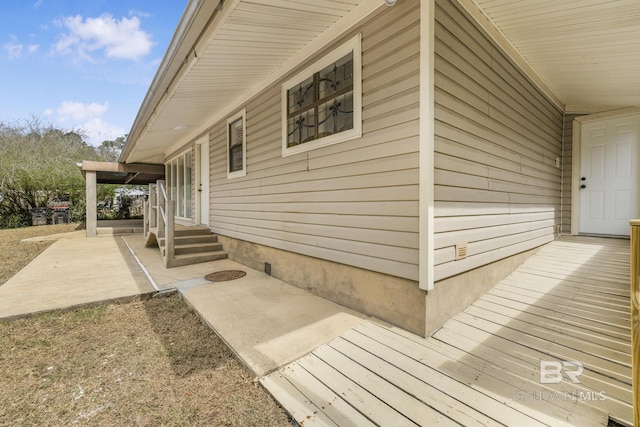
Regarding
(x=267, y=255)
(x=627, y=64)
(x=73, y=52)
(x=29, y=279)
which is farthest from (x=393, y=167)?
(x=73, y=52)

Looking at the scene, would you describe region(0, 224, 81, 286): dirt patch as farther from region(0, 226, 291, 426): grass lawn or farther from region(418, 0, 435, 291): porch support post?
region(418, 0, 435, 291): porch support post

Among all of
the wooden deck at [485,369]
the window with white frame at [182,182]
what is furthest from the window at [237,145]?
the wooden deck at [485,369]

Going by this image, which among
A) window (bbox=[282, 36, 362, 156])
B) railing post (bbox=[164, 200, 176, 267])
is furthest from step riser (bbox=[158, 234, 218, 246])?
window (bbox=[282, 36, 362, 156])

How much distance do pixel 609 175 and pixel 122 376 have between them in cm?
665

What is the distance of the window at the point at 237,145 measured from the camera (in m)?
4.83

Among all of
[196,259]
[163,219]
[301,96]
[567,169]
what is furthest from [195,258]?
[567,169]

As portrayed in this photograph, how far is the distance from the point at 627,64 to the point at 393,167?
11.2 feet

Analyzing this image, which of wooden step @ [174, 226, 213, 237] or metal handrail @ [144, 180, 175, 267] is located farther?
wooden step @ [174, 226, 213, 237]

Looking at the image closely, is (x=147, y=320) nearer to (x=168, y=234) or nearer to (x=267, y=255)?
(x=267, y=255)

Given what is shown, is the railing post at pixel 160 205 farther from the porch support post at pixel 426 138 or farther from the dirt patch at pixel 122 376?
the porch support post at pixel 426 138

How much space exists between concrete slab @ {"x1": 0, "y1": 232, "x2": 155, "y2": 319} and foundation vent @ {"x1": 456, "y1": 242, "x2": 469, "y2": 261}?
3.46 meters

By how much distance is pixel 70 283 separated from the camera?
373cm

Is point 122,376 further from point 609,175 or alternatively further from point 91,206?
point 91,206

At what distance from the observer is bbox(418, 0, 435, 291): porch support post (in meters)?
2.18
